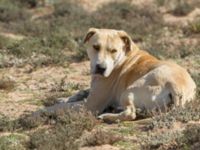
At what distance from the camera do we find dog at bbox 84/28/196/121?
9.05 meters

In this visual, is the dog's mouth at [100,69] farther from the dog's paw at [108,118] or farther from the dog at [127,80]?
the dog's paw at [108,118]

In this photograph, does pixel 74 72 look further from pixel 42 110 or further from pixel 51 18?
pixel 51 18

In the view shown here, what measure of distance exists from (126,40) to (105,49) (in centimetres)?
41

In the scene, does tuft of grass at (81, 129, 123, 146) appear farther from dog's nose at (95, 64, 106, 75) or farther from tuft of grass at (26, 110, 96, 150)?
dog's nose at (95, 64, 106, 75)

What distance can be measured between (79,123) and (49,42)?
641cm

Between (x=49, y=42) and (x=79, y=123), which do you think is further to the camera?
(x=49, y=42)

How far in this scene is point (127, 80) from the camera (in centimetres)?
964

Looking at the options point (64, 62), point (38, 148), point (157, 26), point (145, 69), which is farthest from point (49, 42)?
point (38, 148)

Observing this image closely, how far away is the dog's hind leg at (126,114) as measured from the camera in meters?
9.06

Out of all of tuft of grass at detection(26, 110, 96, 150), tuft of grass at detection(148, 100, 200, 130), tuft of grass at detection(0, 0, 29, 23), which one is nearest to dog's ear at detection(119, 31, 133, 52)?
tuft of grass at detection(26, 110, 96, 150)

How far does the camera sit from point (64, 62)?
13.4 metres

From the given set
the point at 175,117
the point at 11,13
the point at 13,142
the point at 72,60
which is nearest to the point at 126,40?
the point at 175,117

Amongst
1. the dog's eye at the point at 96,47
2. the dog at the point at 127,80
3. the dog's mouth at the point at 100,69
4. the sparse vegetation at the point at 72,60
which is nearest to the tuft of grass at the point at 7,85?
Result: the sparse vegetation at the point at 72,60

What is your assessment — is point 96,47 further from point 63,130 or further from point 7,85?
point 7,85
